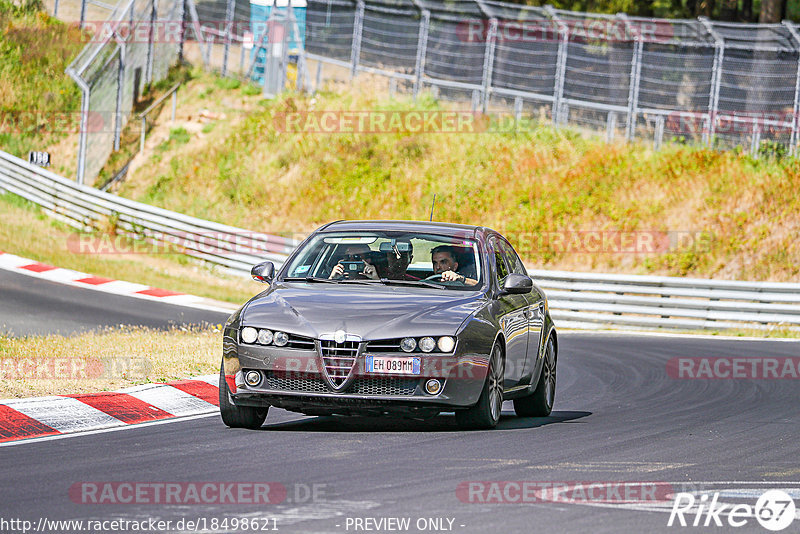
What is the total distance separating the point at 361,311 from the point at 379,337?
0.96 feet

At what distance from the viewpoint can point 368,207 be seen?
106 feet

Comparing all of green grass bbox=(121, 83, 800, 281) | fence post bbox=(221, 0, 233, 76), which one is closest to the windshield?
green grass bbox=(121, 83, 800, 281)

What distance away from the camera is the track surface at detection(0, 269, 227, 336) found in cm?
1786

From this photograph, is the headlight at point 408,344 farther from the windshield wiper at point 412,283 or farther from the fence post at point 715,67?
the fence post at point 715,67

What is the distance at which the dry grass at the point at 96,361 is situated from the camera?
10.7 m

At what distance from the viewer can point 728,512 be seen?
646cm

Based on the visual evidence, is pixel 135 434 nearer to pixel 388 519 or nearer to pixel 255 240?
pixel 388 519

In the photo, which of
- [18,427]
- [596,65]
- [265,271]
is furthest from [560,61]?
[18,427]

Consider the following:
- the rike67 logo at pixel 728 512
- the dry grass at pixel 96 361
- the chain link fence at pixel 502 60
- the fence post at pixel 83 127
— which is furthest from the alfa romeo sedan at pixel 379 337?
the fence post at pixel 83 127

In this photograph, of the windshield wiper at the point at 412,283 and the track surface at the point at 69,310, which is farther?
the track surface at the point at 69,310

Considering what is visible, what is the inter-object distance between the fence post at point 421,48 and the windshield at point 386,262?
2257cm

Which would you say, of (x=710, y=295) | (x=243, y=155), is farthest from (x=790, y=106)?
(x=243, y=155)

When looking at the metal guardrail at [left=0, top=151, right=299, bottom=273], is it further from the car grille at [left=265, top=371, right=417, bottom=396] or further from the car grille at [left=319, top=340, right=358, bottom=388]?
the car grille at [left=319, top=340, right=358, bottom=388]

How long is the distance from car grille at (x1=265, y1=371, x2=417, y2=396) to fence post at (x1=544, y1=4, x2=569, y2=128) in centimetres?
2170
